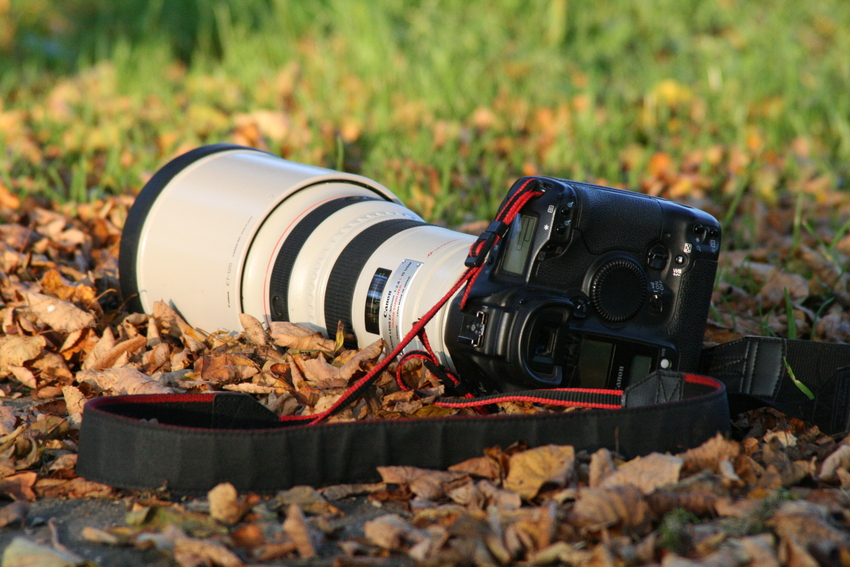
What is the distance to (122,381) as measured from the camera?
6.74 feet

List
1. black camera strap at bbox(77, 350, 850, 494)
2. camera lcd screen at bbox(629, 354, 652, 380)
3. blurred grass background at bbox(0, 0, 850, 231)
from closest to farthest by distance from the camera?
black camera strap at bbox(77, 350, 850, 494) < camera lcd screen at bbox(629, 354, 652, 380) < blurred grass background at bbox(0, 0, 850, 231)

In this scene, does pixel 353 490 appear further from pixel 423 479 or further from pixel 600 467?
pixel 600 467

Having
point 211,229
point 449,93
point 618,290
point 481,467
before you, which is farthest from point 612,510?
point 449,93

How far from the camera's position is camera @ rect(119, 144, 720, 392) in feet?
6.00

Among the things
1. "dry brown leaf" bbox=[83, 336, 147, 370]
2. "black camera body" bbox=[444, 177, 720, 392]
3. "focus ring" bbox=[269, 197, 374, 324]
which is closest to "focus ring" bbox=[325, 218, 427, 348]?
"focus ring" bbox=[269, 197, 374, 324]

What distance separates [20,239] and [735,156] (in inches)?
127

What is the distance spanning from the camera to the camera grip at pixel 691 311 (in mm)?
1934

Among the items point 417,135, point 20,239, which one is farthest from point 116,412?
point 417,135

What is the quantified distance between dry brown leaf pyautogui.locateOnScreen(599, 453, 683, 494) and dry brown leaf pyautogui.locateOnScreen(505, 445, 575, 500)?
0.08 meters

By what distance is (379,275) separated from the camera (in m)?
2.09

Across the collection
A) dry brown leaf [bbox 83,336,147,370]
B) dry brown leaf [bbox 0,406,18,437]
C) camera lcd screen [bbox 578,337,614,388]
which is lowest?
dry brown leaf [bbox 0,406,18,437]

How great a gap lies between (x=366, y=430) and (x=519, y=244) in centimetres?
54

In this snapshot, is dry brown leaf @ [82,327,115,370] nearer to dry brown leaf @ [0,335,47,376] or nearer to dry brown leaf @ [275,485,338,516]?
dry brown leaf @ [0,335,47,376]

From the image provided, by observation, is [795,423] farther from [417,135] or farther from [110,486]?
[417,135]
